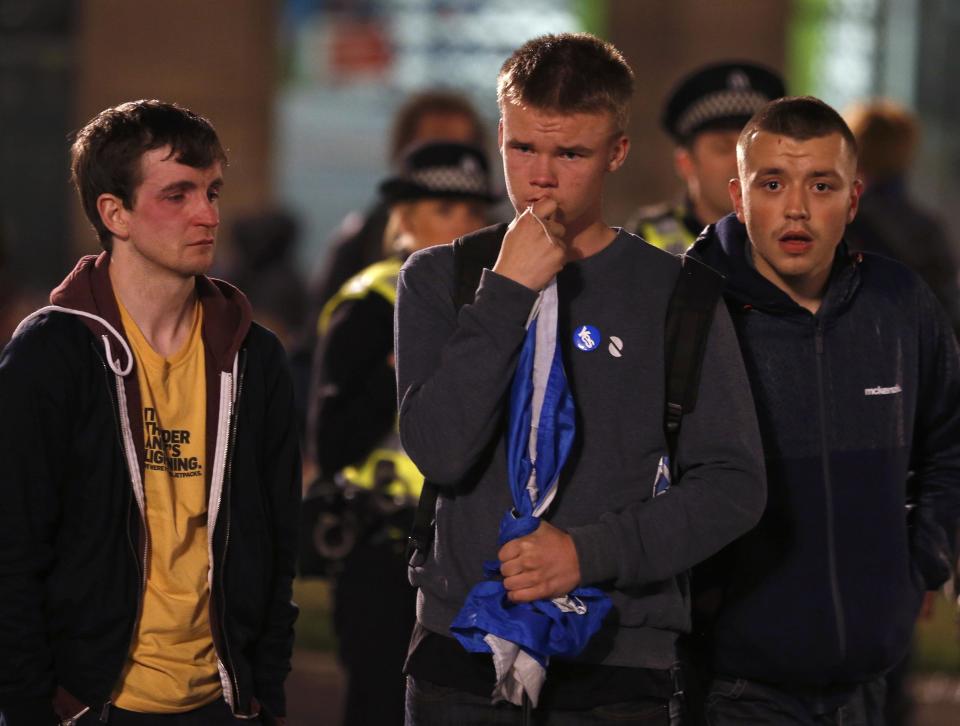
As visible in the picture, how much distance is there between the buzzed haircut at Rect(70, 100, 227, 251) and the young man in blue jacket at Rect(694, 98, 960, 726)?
3.79 ft

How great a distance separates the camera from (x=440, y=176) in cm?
570

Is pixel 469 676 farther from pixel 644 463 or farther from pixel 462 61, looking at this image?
pixel 462 61

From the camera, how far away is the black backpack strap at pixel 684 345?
3504 millimetres

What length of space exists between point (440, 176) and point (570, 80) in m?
2.19

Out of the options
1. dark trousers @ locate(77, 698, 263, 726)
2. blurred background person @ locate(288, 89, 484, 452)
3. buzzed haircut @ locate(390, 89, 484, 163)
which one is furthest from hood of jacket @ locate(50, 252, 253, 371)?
buzzed haircut @ locate(390, 89, 484, 163)

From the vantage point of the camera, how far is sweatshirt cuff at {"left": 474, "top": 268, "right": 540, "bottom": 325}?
3.33 meters

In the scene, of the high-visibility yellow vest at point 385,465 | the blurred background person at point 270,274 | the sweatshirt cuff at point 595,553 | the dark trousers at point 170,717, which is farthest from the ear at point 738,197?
the blurred background person at point 270,274

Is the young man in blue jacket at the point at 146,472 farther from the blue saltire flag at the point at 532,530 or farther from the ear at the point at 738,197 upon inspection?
the ear at the point at 738,197

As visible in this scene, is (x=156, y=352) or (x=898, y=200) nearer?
(x=156, y=352)

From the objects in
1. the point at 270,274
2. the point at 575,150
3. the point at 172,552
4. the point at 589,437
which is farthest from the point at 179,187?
the point at 270,274

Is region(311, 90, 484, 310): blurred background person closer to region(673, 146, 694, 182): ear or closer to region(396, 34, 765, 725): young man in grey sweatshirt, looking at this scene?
region(673, 146, 694, 182): ear

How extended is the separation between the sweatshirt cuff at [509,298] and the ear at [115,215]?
88 cm

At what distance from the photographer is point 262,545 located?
3.87 m

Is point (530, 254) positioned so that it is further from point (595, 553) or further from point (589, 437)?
point (595, 553)
